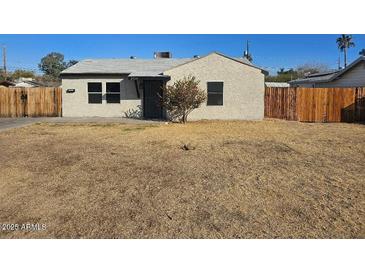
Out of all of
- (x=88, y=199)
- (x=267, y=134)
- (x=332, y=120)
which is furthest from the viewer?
(x=332, y=120)

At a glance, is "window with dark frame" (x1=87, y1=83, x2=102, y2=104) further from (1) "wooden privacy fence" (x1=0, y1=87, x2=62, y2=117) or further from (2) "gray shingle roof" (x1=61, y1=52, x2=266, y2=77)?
(1) "wooden privacy fence" (x1=0, y1=87, x2=62, y2=117)

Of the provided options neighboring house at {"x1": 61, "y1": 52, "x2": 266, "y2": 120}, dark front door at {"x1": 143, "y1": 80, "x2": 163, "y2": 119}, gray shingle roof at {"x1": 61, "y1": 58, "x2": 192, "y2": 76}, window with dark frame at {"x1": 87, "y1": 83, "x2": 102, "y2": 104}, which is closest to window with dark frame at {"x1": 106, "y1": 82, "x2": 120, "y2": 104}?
neighboring house at {"x1": 61, "y1": 52, "x2": 266, "y2": 120}

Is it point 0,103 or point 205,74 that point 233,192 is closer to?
point 205,74

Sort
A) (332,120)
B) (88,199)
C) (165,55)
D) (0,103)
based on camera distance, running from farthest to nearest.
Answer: (165,55)
(0,103)
(332,120)
(88,199)

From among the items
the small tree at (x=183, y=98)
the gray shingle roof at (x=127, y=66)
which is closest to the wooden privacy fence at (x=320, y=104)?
the gray shingle roof at (x=127, y=66)

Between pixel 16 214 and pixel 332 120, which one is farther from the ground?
pixel 332 120

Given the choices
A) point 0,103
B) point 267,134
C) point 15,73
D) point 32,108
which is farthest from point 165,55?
point 15,73

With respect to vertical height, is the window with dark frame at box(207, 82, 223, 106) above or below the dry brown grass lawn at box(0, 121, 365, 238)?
above

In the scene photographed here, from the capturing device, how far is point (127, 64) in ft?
69.1

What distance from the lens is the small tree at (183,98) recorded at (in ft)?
53.3

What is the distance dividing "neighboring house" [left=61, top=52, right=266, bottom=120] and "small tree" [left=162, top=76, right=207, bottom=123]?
47 centimetres

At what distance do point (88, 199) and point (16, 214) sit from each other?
1039mm

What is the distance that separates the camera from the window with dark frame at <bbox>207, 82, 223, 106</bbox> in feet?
57.2

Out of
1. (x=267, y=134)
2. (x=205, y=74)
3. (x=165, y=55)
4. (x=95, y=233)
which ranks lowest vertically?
(x=95, y=233)
